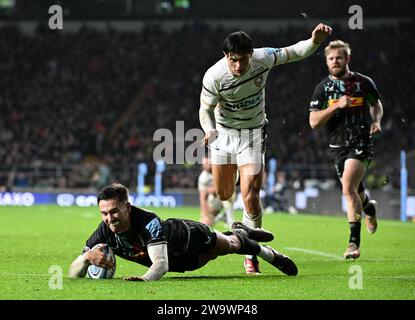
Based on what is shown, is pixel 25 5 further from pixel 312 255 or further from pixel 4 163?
pixel 312 255

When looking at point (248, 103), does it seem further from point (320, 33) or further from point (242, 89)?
point (320, 33)

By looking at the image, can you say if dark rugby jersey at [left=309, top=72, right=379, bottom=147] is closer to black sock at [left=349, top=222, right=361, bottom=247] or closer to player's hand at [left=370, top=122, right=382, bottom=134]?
player's hand at [left=370, top=122, right=382, bottom=134]

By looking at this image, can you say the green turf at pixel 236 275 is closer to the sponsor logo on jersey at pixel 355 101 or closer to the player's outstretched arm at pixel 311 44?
the sponsor logo on jersey at pixel 355 101

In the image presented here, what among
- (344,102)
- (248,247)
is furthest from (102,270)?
(344,102)

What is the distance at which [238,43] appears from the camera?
28.0ft

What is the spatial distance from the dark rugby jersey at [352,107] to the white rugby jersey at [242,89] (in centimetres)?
185

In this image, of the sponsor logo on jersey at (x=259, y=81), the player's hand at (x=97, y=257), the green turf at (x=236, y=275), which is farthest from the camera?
the sponsor logo on jersey at (x=259, y=81)

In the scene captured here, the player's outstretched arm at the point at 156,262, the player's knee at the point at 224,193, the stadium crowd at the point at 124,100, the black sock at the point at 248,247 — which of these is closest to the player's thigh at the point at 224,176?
the player's knee at the point at 224,193

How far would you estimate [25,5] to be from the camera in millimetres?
43844

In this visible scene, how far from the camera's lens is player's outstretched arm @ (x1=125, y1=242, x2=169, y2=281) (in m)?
7.41

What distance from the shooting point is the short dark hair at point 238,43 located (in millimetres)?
8516

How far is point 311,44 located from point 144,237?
283 centimetres

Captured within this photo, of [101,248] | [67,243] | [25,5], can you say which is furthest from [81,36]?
[101,248]
